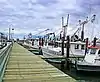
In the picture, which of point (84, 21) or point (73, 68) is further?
point (84, 21)

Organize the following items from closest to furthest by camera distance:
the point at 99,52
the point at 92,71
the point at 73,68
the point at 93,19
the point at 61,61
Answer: the point at 92,71
the point at 99,52
the point at 73,68
the point at 61,61
the point at 93,19

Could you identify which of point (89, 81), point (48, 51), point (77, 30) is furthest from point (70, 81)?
point (77, 30)

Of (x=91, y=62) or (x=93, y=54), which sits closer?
(x=91, y=62)

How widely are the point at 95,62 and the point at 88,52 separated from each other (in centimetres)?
259

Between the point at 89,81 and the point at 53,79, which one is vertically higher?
the point at 53,79

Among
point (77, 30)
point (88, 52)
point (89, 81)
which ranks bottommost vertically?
point (89, 81)

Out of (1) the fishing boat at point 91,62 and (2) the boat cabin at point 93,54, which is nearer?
(1) the fishing boat at point 91,62

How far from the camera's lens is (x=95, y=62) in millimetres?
27812

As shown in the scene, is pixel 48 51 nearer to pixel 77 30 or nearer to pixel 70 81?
pixel 77 30

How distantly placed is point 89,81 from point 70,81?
15.1 meters

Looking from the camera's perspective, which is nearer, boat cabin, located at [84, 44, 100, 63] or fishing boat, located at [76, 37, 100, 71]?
fishing boat, located at [76, 37, 100, 71]

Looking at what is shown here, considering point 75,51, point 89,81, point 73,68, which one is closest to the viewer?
point 89,81

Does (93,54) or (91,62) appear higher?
(93,54)

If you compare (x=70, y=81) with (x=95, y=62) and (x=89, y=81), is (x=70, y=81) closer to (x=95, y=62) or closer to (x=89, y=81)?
(x=89, y=81)
